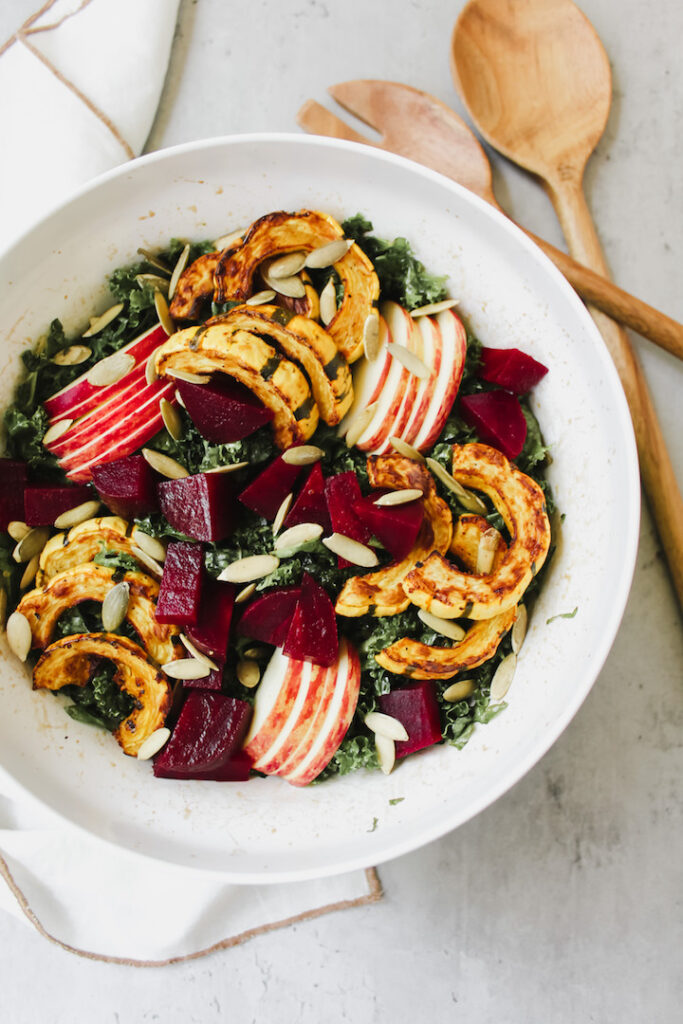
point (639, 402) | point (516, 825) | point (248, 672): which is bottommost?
point (516, 825)

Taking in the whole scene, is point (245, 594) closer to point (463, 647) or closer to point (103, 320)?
point (463, 647)

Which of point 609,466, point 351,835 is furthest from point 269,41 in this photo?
point 351,835

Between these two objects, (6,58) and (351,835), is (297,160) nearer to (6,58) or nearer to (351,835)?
(6,58)

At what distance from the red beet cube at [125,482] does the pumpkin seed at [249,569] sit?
23 cm

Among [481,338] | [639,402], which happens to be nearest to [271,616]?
[481,338]

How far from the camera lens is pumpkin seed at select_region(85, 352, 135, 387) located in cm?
167

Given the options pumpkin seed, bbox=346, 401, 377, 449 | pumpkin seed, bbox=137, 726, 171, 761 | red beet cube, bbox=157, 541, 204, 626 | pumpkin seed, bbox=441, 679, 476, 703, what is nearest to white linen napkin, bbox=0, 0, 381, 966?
pumpkin seed, bbox=137, 726, 171, 761

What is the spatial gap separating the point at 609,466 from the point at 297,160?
949mm

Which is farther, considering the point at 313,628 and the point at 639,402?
the point at 639,402

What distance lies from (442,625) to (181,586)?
0.56m

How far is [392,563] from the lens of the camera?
65.5 inches

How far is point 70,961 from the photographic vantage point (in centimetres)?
214

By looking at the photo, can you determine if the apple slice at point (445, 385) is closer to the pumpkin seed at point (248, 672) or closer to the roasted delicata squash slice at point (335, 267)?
the roasted delicata squash slice at point (335, 267)

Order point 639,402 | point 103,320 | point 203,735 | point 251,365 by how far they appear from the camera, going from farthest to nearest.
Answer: point 639,402, point 103,320, point 203,735, point 251,365
